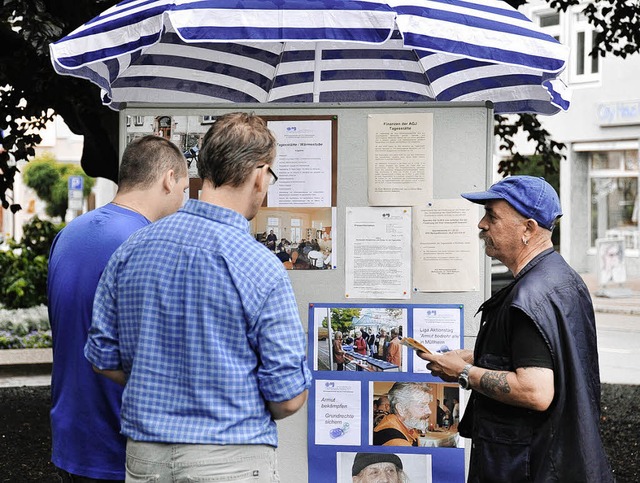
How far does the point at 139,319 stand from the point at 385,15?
1505 millimetres

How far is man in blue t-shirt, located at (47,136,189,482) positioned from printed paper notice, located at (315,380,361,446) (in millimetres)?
1037

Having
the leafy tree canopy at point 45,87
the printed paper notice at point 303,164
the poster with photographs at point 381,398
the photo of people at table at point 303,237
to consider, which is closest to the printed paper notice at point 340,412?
the poster with photographs at point 381,398

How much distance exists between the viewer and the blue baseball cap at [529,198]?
3.21 meters

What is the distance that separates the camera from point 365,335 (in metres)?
4.05

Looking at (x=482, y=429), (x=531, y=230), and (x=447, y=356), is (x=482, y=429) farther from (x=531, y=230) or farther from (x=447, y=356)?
(x=531, y=230)

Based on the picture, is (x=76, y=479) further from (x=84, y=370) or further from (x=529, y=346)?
(x=529, y=346)

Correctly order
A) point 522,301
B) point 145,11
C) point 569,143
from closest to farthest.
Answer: point 522,301 → point 145,11 → point 569,143

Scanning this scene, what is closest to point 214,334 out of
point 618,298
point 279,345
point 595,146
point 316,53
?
point 279,345

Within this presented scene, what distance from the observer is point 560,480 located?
3.06m

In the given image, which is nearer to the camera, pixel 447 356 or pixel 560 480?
pixel 560 480

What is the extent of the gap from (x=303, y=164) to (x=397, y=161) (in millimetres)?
392

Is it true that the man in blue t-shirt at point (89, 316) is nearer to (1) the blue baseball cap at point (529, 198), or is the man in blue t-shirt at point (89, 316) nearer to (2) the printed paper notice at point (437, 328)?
(1) the blue baseball cap at point (529, 198)

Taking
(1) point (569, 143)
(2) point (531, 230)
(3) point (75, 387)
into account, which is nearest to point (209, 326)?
(3) point (75, 387)

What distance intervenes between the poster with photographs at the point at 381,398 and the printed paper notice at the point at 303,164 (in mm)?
465
